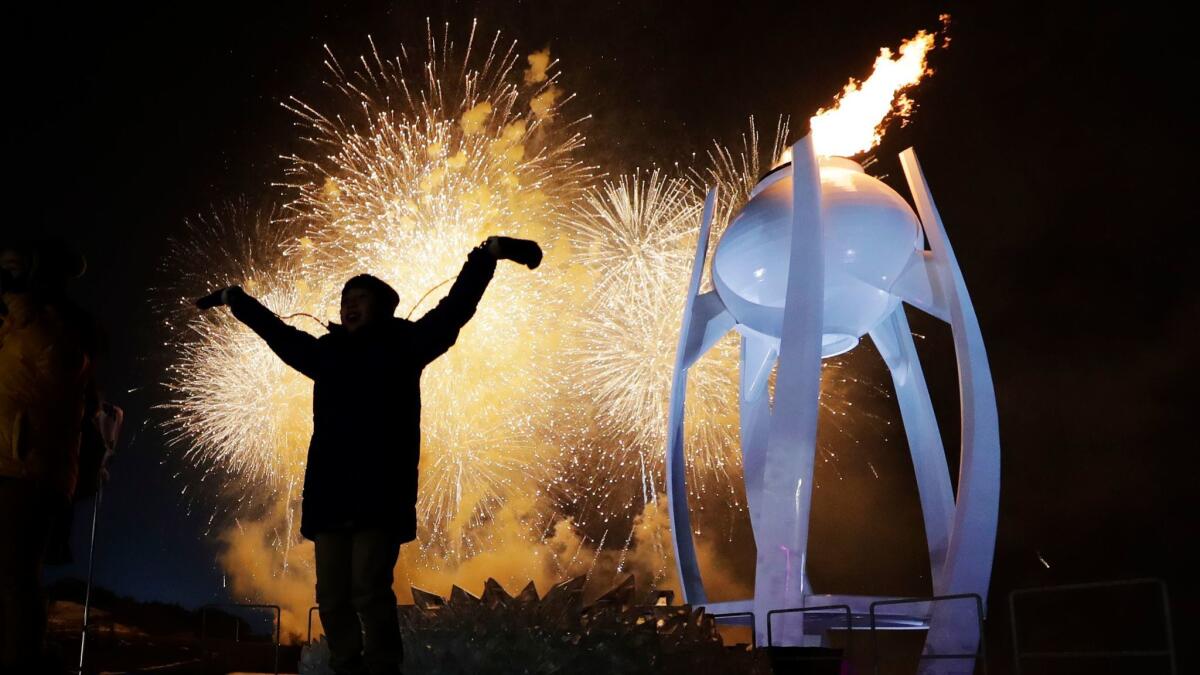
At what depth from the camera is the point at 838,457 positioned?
33.8 meters

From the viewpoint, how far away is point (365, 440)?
4684mm

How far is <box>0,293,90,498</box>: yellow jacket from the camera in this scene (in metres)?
4.65

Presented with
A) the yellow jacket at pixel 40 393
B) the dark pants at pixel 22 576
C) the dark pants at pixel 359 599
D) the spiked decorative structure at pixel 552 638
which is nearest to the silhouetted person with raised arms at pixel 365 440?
the dark pants at pixel 359 599

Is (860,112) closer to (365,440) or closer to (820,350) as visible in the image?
(820,350)

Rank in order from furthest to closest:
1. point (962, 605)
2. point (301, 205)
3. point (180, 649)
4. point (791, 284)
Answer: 1. point (301, 205)
2. point (180, 649)
3. point (791, 284)
4. point (962, 605)

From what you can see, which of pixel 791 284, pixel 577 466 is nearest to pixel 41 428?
pixel 791 284

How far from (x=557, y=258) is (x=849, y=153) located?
9874 mm

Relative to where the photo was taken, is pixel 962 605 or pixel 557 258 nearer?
pixel 962 605

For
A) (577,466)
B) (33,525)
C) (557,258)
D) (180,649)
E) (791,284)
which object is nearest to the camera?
(33,525)

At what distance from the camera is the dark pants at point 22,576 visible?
4387 mm

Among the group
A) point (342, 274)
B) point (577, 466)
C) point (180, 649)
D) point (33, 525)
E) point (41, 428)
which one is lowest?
point (180, 649)

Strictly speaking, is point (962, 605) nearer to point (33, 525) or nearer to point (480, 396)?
point (33, 525)

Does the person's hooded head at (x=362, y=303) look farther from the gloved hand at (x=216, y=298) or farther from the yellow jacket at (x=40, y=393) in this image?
the yellow jacket at (x=40, y=393)

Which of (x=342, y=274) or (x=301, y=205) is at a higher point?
(x=301, y=205)
